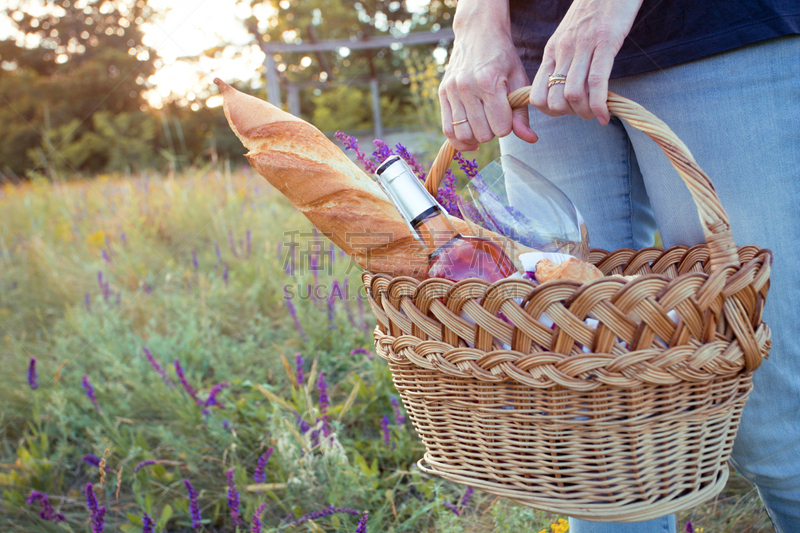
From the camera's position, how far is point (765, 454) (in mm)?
750

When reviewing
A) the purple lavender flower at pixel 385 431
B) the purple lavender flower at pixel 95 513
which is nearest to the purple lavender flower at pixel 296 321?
the purple lavender flower at pixel 385 431

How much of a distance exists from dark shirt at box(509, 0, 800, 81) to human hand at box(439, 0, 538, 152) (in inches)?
5.1

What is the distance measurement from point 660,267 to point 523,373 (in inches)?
16.0

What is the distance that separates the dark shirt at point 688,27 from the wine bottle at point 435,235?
1.29ft

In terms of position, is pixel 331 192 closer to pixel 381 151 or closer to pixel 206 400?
pixel 381 151

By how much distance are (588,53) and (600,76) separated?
0.12 ft

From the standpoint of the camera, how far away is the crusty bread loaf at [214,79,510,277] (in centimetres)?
73

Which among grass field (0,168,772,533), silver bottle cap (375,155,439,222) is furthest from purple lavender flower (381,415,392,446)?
silver bottle cap (375,155,439,222)

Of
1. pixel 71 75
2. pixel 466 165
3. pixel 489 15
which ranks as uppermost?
pixel 71 75

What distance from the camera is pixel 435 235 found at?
2.37 ft

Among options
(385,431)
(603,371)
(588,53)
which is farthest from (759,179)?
(385,431)

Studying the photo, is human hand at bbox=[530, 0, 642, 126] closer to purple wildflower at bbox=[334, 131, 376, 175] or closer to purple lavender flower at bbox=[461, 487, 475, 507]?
purple wildflower at bbox=[334, 131, 376, 175]

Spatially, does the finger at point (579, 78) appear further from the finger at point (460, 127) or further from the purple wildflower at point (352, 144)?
the purple wildflower at point (352, 144)

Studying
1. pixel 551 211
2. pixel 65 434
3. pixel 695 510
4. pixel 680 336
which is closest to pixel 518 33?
pixel 551 211
